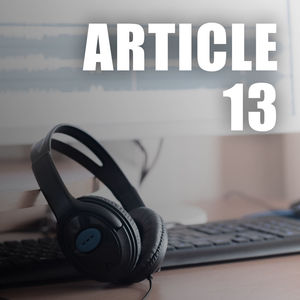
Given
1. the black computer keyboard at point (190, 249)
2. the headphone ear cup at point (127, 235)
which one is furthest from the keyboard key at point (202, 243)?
the headphone ear cup at point (127, 235)

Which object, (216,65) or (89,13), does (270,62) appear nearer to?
(216,65)

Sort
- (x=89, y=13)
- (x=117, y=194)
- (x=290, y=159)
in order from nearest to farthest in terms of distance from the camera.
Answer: (x=117, y=194) < (x=89, y=13) < (x=290, y=159)

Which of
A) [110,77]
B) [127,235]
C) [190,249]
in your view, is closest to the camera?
[127,235]

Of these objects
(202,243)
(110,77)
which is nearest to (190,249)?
(202,243)

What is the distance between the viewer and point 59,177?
0.46 metres

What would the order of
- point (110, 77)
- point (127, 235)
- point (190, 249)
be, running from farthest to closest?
point (110, 77), point (190, 249), point (127, 235)

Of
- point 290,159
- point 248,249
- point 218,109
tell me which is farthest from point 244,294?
point 290,159

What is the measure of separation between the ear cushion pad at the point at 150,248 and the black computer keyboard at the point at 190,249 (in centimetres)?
6

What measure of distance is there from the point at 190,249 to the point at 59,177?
0.16m

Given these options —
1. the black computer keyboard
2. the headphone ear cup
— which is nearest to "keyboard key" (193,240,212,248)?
the black computer keyboard

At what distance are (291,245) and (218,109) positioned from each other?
0.74 feet

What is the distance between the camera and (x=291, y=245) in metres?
0.57

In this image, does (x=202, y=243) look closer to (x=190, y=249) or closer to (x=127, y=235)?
(x=190, y=249)

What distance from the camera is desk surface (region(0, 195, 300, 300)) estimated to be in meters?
0.45
